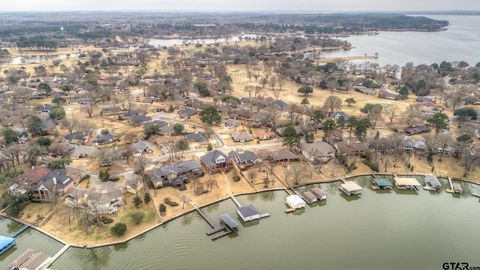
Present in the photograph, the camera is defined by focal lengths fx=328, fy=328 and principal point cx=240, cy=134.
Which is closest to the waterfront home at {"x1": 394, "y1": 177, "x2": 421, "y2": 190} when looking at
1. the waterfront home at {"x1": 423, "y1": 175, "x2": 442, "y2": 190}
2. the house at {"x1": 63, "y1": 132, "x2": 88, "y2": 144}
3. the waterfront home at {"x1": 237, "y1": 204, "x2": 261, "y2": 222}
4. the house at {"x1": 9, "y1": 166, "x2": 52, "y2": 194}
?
the waterfront home at {"x1": 423, "y1": 175, "x2": 442, "y2": 190}

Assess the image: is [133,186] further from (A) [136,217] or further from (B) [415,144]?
(B) [415,144]

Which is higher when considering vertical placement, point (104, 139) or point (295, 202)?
point (104, 139)

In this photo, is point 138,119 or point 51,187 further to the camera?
point 138,119

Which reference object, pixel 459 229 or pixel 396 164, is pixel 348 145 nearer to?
pixel 396 164

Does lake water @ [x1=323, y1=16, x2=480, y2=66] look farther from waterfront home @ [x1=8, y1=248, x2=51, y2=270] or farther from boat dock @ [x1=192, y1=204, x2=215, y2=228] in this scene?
waterfront home @ [x1=8, y1=248, x2=51, y2=270]

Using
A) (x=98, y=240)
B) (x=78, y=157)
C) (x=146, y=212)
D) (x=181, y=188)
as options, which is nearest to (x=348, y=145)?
(x=181, y=188)

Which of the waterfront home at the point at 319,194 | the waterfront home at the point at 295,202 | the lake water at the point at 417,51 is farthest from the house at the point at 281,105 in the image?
the lake water at the point at 417,51

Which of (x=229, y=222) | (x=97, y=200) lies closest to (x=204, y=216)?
(x=229, y=222)
